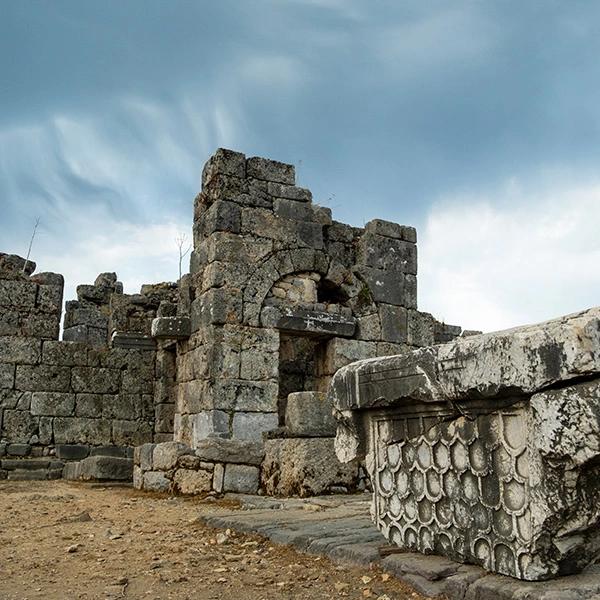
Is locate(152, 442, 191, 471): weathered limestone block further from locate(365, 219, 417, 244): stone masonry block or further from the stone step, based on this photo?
locate(365, 219, 417, 244): stone masonry block

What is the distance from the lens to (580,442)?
250 cm

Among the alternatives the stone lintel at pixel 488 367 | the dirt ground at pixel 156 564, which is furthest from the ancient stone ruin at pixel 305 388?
the dirt ground at pixel 156 564

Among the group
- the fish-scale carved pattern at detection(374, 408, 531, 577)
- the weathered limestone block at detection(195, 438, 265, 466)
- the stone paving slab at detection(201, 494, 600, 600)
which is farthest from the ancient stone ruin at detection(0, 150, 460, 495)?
the fish-scale carved pattern at detection(374, 408, 531, 577)

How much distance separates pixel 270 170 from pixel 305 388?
3.57 meters

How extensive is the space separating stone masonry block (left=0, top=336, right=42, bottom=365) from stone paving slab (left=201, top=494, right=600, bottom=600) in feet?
20.3

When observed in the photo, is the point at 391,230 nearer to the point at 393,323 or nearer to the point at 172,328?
the point at 393,323

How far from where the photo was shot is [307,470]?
6.51 metres

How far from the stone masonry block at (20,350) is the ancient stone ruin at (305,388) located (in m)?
0.02

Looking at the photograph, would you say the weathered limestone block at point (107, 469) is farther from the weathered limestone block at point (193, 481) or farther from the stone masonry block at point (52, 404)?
the weathered limestone block at point (193, 481)

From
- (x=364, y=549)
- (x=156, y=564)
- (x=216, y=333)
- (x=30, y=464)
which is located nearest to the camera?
(x=364, y=549)

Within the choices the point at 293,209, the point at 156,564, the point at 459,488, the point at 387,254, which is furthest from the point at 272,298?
the point at 459,488

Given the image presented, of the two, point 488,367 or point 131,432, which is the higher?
point 131,432

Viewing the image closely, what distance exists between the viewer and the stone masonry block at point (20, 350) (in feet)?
35.7

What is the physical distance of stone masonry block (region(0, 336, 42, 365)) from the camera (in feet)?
35.7
